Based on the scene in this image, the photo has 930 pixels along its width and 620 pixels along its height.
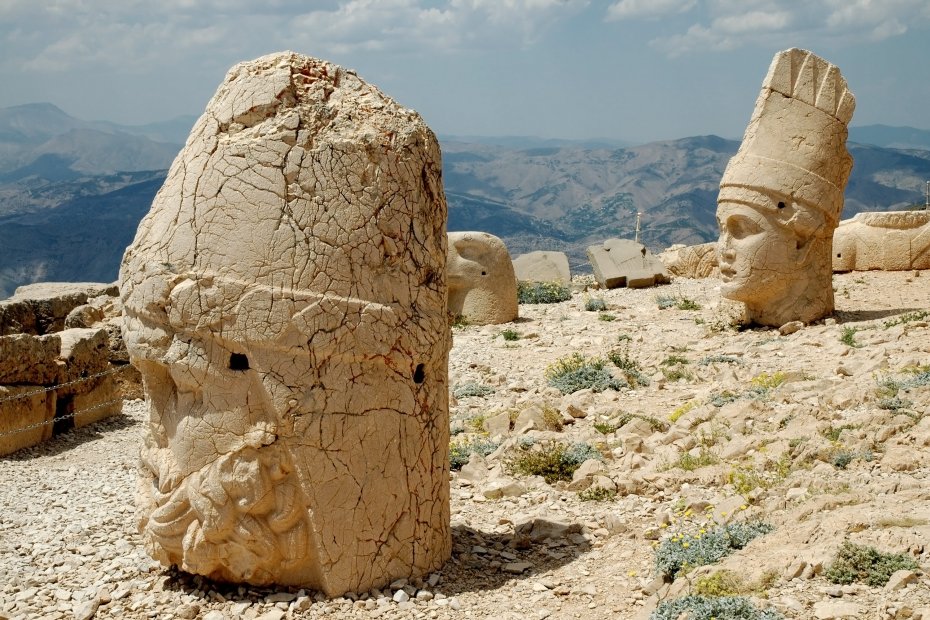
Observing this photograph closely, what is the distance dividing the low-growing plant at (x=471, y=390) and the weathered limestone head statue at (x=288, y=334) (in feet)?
15.1

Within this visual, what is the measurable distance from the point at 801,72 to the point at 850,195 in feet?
204

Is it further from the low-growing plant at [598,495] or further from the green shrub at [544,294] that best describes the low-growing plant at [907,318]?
the green shrub at [544,294]

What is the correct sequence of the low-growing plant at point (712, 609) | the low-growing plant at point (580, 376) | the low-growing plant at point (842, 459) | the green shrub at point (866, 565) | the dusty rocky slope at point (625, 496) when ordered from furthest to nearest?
the low-growing plant at point (580, 376) < the low-growing plant at point (842, 459) < the dusty rocky slope at point (625, 496) < the green shrub at point (866, 565) < the low-growing plant at point (712, 609)

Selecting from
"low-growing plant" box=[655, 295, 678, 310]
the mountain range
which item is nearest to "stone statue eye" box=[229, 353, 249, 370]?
"low-growing plant" box=[655, 295, 678, 310]

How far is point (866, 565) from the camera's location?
146 inches

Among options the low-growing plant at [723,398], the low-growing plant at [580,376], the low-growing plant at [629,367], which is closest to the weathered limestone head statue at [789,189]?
the low-growing plant at [629,367]

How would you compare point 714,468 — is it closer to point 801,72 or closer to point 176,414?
point 176,414

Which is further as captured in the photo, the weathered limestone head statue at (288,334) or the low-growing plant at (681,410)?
the low-growing plant at (681,410)

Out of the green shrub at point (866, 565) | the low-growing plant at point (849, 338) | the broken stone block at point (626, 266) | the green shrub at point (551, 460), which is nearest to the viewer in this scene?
the green shrub at point (866, 565)

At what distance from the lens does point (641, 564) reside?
457 centimetres

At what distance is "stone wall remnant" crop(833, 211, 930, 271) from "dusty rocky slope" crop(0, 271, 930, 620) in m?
4.78

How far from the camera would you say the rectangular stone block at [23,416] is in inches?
291

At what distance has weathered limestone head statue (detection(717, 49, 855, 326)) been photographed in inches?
409

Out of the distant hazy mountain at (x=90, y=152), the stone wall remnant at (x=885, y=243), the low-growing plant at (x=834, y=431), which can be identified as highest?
the distant hazy mountain at (x=90, y=152)
